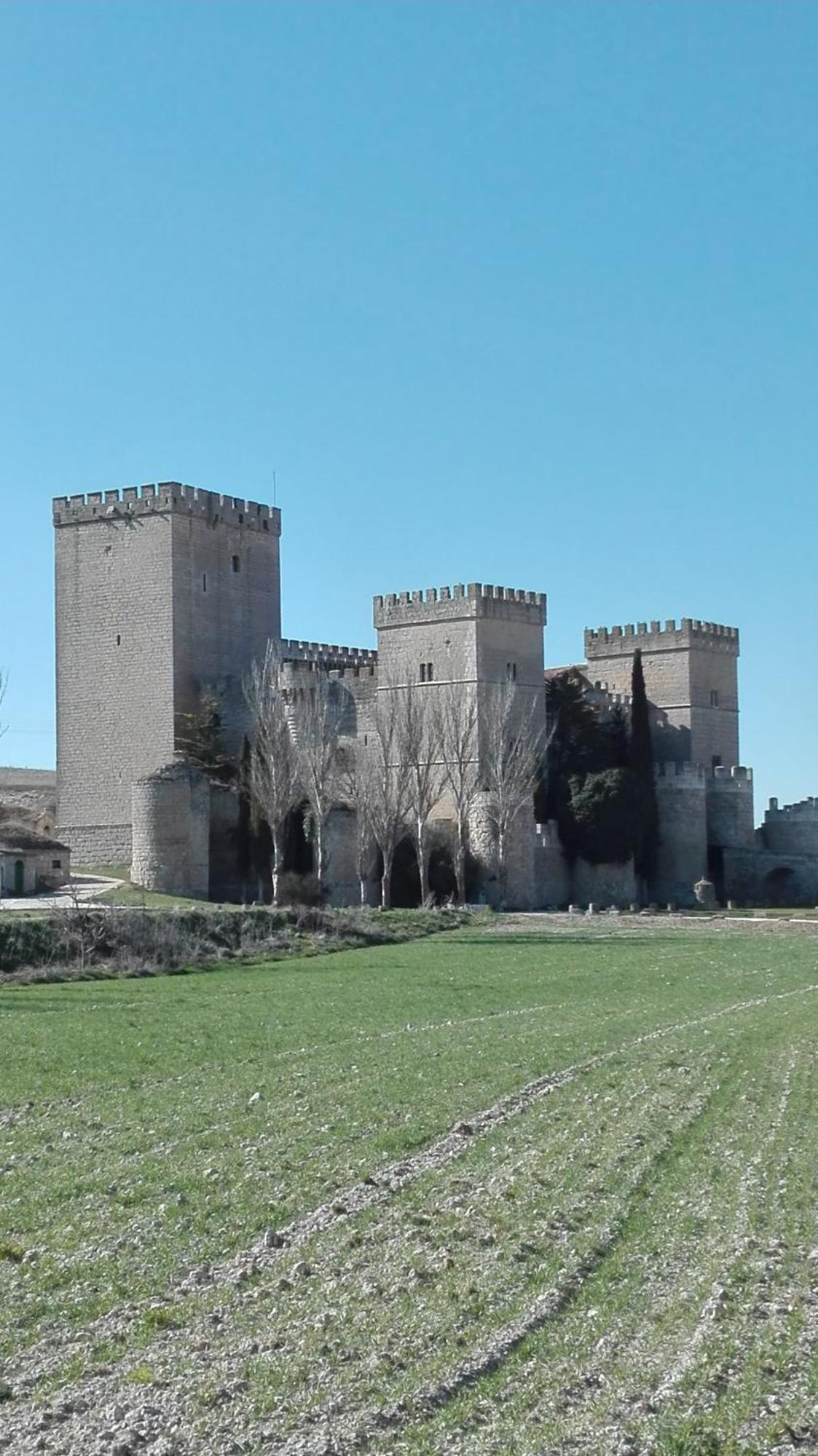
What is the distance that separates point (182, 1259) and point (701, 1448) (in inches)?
→ 106

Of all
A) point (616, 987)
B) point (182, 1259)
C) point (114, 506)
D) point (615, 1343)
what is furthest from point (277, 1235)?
point (114, 506)

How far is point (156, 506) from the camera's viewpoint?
48375 millimetres

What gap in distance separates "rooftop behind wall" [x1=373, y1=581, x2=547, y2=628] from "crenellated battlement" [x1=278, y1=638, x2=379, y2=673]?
1.66 metres

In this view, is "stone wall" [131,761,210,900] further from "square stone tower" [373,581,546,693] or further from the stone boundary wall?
"square stone tower" [373,581,546,693]

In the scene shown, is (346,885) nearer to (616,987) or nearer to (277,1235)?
(616,987)

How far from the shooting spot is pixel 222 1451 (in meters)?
5.70

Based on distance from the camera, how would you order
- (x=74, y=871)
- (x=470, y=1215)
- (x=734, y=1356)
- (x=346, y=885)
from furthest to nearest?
1. (x=74, y=871)
2. (x=346, y=885)
3. (x=470, y=1215)
4. (x=734, y=1356)

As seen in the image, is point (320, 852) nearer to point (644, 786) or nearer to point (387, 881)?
point (387, 881)

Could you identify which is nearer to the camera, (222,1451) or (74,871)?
(222,1451)

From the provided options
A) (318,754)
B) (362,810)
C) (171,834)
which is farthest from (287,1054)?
(171,834)

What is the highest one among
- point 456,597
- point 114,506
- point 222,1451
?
point 114,506

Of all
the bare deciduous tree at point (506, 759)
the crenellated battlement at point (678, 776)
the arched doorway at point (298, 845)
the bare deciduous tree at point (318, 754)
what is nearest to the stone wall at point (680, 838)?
the crenellated battlement at point (678, 776)

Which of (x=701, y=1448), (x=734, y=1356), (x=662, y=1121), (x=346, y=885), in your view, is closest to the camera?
(x=701, y=1448)

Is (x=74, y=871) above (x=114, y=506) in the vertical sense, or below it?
below
